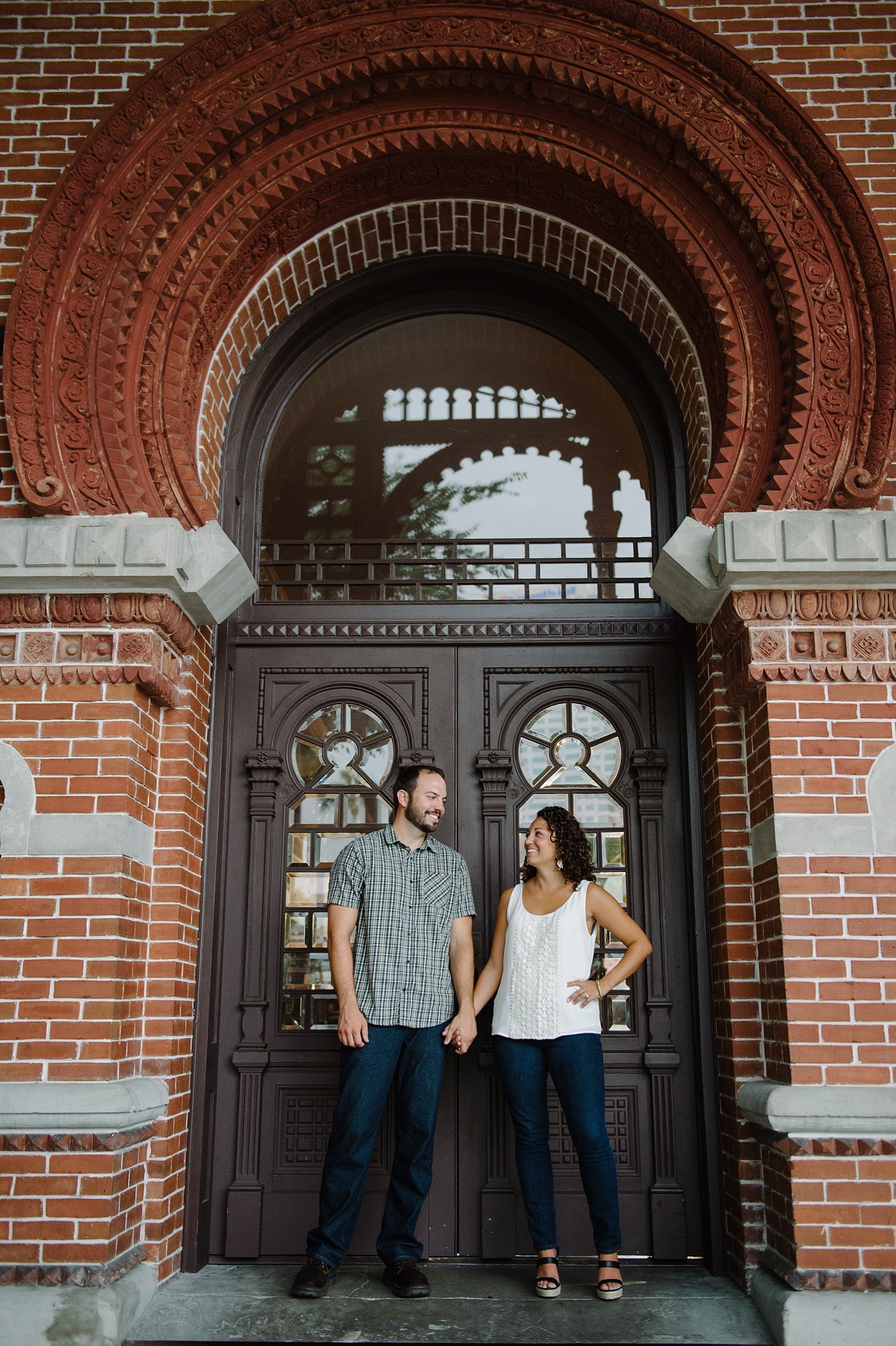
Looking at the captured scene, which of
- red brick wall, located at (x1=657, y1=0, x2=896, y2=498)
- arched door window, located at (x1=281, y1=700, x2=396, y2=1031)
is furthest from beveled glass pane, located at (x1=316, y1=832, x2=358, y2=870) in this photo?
red brick wall, located at (x1=657, y1=0, x2=896, y2=498)

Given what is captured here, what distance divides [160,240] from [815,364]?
2.79m

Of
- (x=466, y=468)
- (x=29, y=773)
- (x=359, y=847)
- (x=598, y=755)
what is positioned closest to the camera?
(x=29, y=773)

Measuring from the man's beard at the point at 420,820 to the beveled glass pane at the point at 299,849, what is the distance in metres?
0.72

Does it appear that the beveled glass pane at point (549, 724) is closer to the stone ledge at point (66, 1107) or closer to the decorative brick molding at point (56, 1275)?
the stone ledge at point (66, 1107)

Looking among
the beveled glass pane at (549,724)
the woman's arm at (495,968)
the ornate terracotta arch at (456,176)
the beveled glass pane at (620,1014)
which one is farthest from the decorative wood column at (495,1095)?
the ornate terracotta arch at (456,176)

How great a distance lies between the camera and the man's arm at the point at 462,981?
4371 millimetres

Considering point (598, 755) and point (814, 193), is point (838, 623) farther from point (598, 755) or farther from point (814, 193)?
point (814, 193)

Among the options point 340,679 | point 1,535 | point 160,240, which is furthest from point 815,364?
point 1,535

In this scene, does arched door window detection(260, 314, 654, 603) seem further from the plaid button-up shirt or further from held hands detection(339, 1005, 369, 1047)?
held hands detection(339, 1005, 369, 1047)

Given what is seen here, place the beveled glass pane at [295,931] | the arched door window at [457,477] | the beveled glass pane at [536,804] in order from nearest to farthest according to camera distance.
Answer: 1. the beveled glass pane at [295,931]
2. the beveled glass pane at [536,804]
3. the arched door window at [457,477]

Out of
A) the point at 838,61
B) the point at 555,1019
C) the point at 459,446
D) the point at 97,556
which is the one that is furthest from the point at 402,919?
the point at 838,61

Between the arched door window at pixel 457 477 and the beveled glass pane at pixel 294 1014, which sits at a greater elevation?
the arched door window at pixel 457 477

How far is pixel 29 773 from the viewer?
13.9 ft

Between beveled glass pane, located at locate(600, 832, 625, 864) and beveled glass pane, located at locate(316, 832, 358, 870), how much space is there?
1.13m
